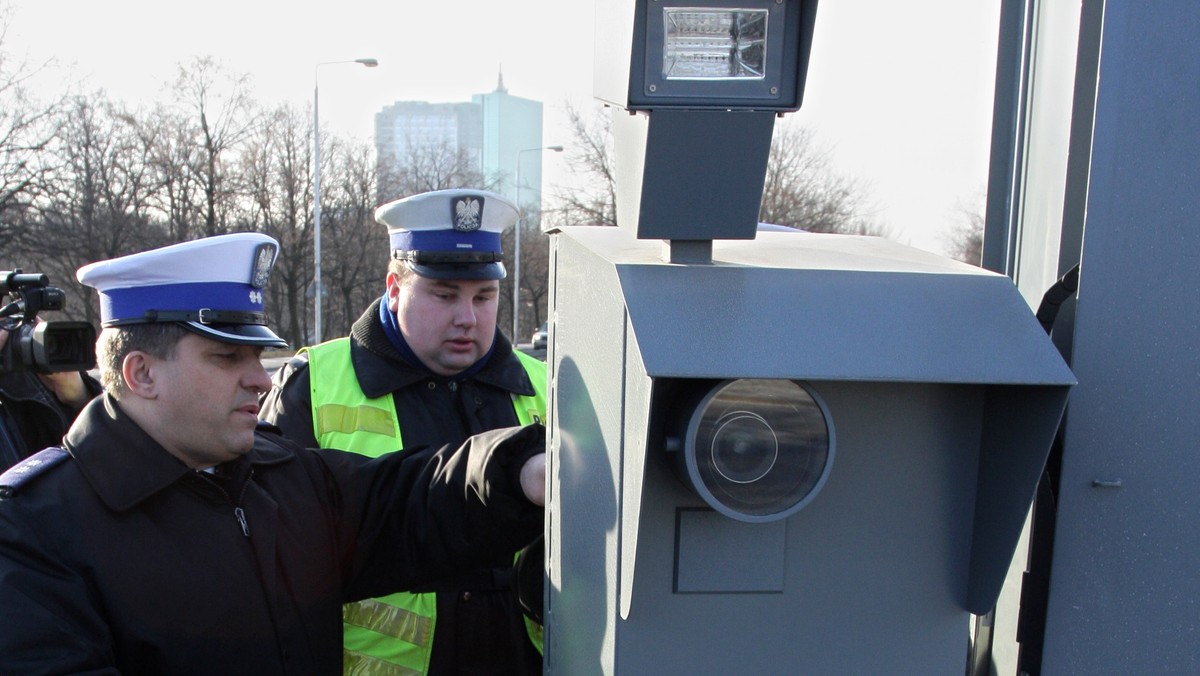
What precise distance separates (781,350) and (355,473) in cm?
124

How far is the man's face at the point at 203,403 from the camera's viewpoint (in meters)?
1.85

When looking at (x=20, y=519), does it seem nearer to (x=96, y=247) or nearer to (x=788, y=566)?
(x=788, y=566)

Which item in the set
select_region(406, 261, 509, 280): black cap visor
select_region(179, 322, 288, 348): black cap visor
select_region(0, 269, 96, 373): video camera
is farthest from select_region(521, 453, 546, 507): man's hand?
select_region(0, 269, 96, 373): video camera

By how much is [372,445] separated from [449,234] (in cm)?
65

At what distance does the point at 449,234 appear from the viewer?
2.84 m

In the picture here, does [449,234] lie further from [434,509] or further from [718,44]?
[718,44]

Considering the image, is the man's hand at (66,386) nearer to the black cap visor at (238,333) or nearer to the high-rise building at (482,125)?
the black cap visor at (238,333)

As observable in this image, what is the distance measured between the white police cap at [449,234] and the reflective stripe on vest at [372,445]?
0.30m

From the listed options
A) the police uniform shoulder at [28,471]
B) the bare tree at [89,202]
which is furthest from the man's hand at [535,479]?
the bare tree at [89,202]

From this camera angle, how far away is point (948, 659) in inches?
52.2

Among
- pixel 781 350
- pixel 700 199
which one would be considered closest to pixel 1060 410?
pixel 781 350

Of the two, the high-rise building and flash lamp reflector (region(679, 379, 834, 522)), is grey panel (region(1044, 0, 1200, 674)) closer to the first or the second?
flash lamp reflector (region(679, 379, 834, 522))

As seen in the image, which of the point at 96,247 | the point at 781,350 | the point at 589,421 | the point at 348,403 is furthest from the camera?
the point at 96,247

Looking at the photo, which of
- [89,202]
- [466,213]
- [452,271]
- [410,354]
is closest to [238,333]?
[410,354]
